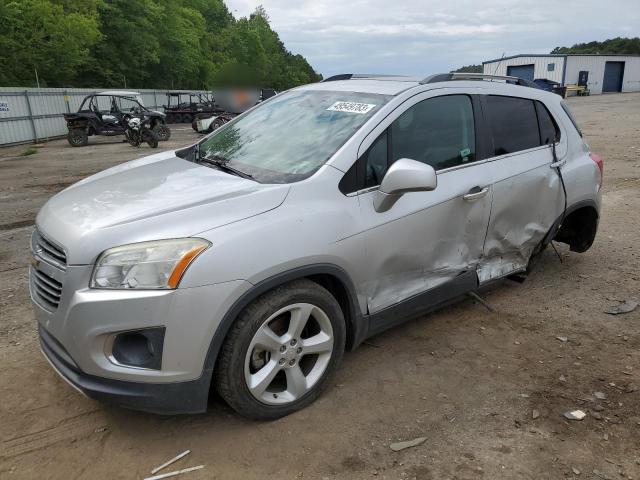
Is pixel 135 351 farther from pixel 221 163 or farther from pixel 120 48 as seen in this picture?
pixel 120 48

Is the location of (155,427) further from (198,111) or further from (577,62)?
(577,62)

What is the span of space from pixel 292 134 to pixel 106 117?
58.3 ft

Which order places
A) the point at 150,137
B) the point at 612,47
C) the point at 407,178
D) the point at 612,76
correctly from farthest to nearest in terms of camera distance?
the point at 612,47
the point at 612,76
the point at 150,137
the point at 407,178

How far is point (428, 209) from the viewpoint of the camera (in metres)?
3.17

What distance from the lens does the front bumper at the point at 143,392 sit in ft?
7.66

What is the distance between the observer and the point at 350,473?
2.40 m

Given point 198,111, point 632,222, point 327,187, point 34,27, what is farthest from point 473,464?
point 34,27

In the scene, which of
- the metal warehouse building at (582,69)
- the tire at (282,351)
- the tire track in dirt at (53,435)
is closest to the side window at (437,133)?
the tire at (282,351)

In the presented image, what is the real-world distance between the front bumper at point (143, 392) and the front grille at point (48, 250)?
404mm

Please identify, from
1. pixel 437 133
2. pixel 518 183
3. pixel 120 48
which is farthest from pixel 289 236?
pixel 120 48

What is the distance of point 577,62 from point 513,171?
57.8m

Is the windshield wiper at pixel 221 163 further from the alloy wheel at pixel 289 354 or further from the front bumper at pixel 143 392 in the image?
the front bumper at pixel 143 392

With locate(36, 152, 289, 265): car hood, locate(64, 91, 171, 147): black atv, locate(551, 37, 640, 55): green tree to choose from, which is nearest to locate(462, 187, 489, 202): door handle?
locate(36, 152, 289, 265): car hood

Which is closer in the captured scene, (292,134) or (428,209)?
(428,209)
